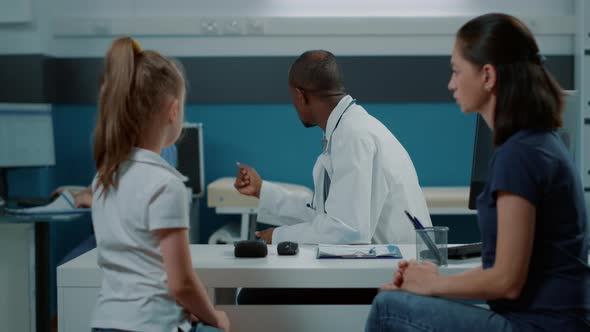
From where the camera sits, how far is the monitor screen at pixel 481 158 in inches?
76.0

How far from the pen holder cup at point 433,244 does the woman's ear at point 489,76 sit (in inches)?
16.3

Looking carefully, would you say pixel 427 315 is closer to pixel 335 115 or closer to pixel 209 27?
pixel 335 115

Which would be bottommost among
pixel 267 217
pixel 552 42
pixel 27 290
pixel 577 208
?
pixel 27 290

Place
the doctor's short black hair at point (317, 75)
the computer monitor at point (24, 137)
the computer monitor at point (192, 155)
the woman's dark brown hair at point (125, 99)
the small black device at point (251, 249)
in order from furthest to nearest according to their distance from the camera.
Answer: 1. the computer monitor at point (192, 155)
2. the computer monitor at point (24, 137)
3. the doctor's short black hair at point (317, 75)
4. the small black device at point (251, 249)
5. the woman's dark brown hair at point (125, 99)

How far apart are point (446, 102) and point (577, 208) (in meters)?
3.09

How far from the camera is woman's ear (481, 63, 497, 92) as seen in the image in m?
1.42

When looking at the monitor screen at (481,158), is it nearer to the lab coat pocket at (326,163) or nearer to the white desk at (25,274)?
the lab coat pocket at (326,163)

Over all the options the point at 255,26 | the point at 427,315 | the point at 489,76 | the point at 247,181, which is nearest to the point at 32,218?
the point at 247,181

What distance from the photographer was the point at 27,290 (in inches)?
114

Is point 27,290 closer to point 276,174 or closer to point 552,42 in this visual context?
point 276,174

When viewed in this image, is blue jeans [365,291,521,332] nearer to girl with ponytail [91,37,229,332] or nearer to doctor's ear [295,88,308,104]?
girl with ponytail [91,37,229,332]

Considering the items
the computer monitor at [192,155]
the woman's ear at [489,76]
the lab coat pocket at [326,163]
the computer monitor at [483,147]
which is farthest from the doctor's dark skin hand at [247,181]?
the computer monitor at [192,155]

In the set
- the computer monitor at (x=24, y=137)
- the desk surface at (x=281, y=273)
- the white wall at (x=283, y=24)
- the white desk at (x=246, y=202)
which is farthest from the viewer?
the white wall at (x=283, y=24)

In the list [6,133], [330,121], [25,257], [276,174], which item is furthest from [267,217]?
[276,174]
